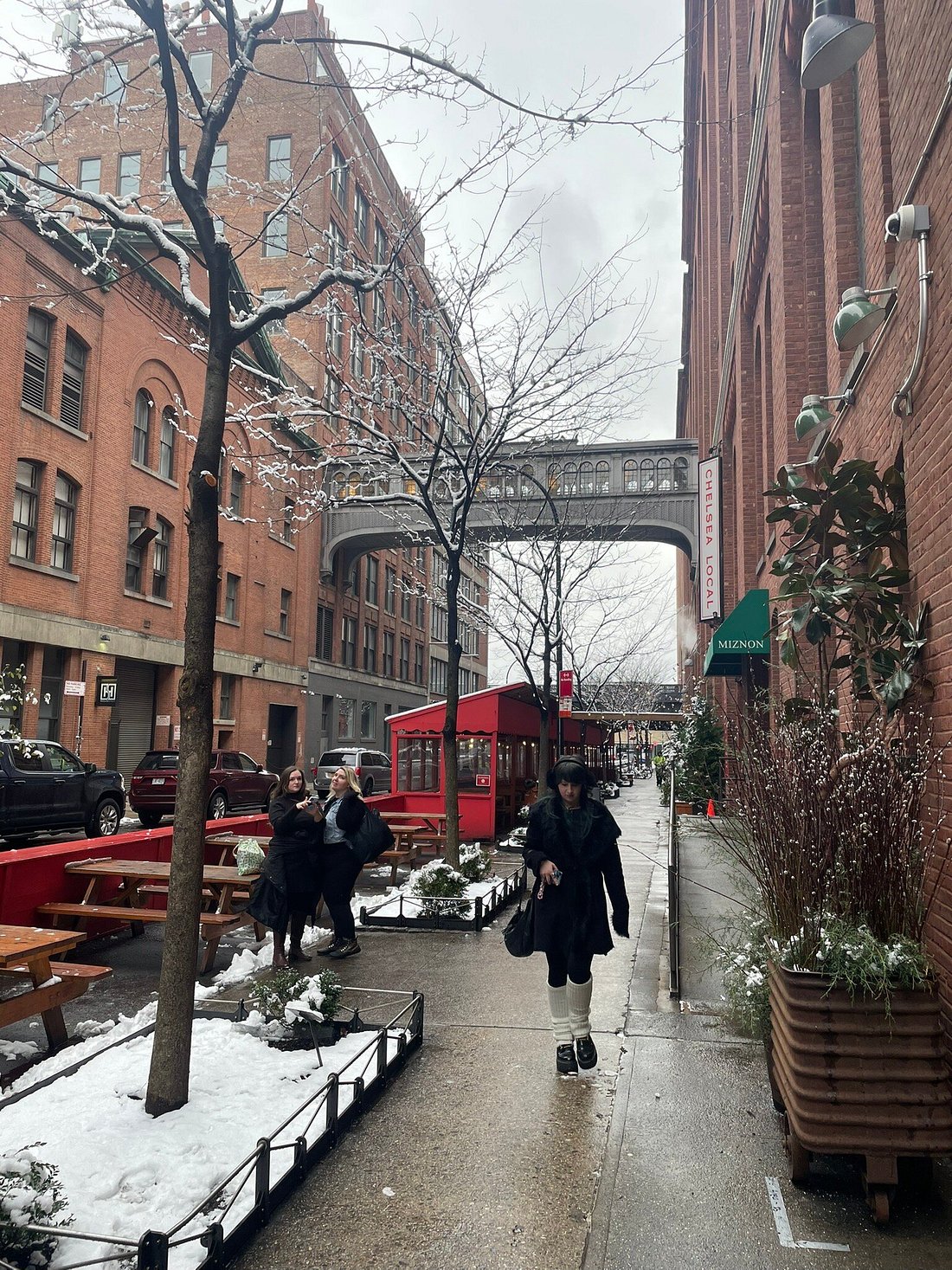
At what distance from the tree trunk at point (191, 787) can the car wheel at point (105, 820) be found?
1532 centimetres

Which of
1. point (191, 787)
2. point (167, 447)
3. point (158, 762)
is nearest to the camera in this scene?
point (191, 787)

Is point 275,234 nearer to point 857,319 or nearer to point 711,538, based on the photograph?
point 857,319

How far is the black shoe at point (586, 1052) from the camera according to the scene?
5.44 metres

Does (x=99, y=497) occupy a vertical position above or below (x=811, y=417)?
above

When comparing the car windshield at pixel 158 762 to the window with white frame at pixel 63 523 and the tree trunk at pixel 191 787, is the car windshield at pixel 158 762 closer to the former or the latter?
the window with white frame at pixel 63 523

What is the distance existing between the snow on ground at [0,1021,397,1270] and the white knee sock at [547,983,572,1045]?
95 cm

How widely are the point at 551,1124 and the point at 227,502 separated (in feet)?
105

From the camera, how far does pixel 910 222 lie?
212 inches

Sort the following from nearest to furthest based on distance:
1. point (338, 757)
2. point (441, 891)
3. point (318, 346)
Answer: point (441, 891), point (338, 757), point (318, 346)

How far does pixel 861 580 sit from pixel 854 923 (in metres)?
2.54

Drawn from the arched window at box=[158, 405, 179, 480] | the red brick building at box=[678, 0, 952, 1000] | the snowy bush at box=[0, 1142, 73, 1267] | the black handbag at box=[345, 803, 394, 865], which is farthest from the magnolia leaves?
the arched window at box=[158, 405, 179, 480]

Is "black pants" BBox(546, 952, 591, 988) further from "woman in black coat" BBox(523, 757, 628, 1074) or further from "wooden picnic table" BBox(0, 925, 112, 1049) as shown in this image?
"wooden picnic table" BBox(0, 925, 112, 1049)

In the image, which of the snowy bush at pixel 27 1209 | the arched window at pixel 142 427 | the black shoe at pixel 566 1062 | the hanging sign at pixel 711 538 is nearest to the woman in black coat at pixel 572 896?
the black shoe at pixel 566 1062

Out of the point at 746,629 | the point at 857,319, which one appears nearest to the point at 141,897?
the point at 857,319
